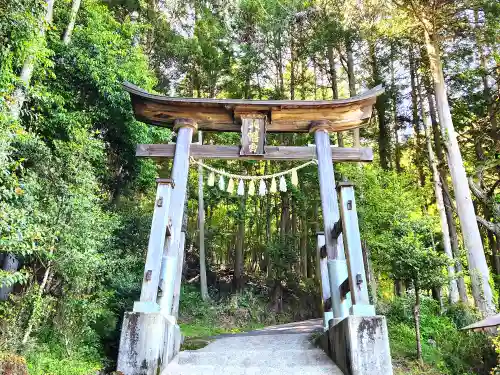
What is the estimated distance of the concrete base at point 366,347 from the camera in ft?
10.7

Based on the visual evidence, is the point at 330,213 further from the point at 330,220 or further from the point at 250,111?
the point at 250,111

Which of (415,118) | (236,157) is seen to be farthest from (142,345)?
(415,118)

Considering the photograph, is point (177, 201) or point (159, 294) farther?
point (177, 201)

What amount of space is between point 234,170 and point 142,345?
1139 cm

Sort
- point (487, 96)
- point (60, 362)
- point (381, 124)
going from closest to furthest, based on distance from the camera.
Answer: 1. point (60, 362)
2. point (487, 96)
3. point (381, 124)

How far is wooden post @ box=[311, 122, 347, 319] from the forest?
2.32 m

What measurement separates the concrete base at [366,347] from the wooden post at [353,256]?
0.58 ft

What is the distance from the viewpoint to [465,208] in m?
7.73

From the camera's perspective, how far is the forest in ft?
16.7

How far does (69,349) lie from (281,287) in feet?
30.1

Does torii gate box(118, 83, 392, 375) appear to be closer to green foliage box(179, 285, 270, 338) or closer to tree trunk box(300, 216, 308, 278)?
green foliage box(179, 285, 270, 338)

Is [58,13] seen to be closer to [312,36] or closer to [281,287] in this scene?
[312,36]

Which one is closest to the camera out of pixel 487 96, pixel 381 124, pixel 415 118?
pixel 487 96

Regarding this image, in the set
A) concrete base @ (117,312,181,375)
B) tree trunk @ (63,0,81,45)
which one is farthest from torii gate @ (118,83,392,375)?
tree trunk @ (63,0,81,45)
